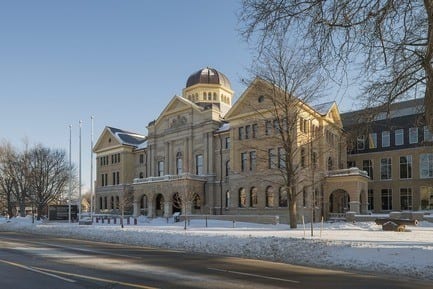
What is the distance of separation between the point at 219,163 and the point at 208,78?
19.2 metres

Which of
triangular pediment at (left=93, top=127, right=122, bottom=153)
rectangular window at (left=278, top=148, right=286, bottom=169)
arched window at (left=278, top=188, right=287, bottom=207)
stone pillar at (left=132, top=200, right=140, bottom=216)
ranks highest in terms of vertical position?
triangular pediment at (left=93, top=127, right=122, bottom=153)

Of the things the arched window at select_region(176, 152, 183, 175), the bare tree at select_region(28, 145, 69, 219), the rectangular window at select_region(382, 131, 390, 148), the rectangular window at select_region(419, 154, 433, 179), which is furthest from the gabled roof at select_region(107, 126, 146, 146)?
the rectangular window at select_region(419, 154, 433, 179)

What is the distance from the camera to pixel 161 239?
2603cm

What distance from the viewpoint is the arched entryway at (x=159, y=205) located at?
223ft

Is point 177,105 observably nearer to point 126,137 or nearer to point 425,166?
point 126,137

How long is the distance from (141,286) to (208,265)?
17.1 ft

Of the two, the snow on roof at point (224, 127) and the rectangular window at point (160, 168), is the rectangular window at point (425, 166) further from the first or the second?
the rectangular window at point (160, 168)

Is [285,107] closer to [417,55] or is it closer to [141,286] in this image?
[417,55]

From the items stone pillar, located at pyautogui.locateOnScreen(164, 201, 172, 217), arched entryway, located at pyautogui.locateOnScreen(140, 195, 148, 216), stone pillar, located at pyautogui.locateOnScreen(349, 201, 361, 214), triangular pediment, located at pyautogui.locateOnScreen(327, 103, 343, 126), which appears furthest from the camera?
arched entryway, located at pyautogui.locateOnScreen(140, 195, 148, 216)

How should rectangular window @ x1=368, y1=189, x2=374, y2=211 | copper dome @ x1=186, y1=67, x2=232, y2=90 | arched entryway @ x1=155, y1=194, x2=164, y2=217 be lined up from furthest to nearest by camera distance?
1. copper dome @ x1=186, y1=67, x2=232, y2=90
2. arched entryway @ x1=155, y1=194, x2=164, y2=217
3. rectangular window @ x1=368, y1=189, x2=374, y2=211

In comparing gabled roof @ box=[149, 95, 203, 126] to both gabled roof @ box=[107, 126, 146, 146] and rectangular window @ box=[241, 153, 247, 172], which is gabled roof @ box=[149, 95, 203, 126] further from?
gabled roof @ box=[107, 126, 146, 146]

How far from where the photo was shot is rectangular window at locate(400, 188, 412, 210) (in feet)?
203

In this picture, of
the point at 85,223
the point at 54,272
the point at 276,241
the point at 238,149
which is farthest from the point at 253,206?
the point at 54,272

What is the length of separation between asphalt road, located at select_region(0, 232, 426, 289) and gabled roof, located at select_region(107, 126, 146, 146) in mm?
65247
